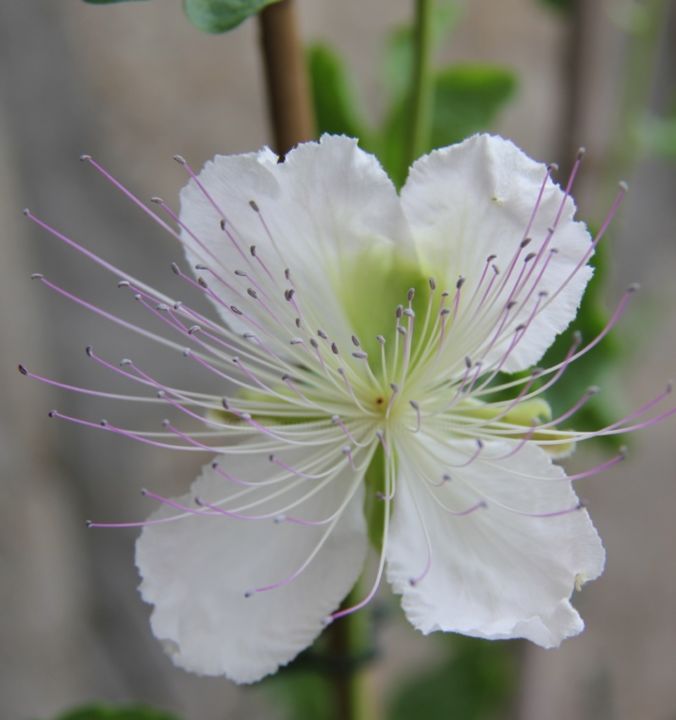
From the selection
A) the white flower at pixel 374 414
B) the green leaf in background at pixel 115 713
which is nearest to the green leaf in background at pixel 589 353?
the white flower at pixel 374 414

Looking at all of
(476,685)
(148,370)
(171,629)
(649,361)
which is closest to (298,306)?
(171,629)

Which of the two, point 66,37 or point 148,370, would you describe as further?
point 148,370

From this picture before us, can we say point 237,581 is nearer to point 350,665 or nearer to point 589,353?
point 350,665

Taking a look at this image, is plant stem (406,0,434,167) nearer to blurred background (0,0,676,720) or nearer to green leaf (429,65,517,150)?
green leaf (429,65,517,150)

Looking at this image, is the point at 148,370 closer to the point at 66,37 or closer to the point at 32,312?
the point at 32,312

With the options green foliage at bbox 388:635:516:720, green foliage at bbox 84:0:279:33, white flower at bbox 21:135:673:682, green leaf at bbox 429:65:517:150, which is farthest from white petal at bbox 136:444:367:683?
green foliage at bbox 388:635:516:720

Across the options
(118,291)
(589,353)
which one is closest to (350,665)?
(589,353)
